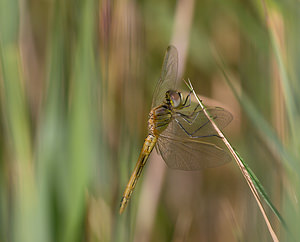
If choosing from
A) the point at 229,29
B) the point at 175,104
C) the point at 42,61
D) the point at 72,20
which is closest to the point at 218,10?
the point at 229,29

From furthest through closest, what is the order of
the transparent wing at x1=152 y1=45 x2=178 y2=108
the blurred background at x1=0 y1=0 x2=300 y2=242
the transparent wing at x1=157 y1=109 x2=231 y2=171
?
the transparent wing at x1=152 y1=45 x2=178 y2=108, the transparent wing at x1=157 y1=109 x2=231 y2=171, the blurred background at x1=0 y1=0 x2=300 y2=242

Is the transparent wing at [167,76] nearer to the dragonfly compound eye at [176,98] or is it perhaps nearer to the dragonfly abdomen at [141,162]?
the dragonfly compound eye at [176,98]

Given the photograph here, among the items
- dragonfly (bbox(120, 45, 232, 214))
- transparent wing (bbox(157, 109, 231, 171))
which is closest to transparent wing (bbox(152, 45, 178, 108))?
dragonfly (bbox(120, 45, 232, 214))

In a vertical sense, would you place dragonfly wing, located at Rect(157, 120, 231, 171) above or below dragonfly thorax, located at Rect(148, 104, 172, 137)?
below

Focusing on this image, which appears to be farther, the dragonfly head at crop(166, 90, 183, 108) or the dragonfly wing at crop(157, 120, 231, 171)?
the dragonfly head at crop(166, 90, 183, 108)

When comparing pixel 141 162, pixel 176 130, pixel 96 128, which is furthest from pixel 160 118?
pixel 96 128

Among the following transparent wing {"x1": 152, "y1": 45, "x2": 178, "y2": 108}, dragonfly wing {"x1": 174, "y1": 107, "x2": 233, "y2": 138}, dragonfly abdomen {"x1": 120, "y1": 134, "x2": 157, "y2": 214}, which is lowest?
dragonfly abdomen {"x1": 120, "y1": 134, "x2": 157, "y2": 214}

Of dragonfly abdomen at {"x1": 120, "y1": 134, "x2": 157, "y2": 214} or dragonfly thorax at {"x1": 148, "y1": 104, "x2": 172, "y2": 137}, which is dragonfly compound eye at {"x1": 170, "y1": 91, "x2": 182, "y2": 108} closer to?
dragonfly thorax at {"x1": 148, "y1": 104, "x2": 172, "y2": 137}
